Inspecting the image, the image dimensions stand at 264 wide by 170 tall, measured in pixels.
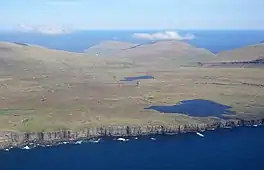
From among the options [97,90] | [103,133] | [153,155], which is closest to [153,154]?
[153,155]

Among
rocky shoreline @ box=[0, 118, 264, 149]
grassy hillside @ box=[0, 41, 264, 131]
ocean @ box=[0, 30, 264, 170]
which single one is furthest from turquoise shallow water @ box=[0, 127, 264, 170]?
grassy hillside @ box=[0, 41, 264, 131]

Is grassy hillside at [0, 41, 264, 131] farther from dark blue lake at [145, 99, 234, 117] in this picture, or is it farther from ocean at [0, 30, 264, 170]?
ocean at [0, 30, 264, 170]

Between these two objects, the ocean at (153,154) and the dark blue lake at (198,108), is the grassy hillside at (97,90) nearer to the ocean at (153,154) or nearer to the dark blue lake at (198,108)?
the dark blue lake at (198,108)

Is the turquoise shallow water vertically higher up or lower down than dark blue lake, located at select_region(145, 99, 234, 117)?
lower down

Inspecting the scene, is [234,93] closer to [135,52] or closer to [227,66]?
[227,66]

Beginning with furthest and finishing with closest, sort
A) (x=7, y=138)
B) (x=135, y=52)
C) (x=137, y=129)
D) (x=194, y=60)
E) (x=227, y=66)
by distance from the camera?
(x=135, y=52), (x=194, y=60), (x=227, y=66), (x=137, y=129), (x=7, y=138)

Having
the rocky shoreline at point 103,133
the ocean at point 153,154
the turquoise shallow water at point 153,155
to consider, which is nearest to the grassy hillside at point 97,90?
the rocky shoreline at point 103,133

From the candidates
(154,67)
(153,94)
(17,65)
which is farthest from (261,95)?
(17,65)
